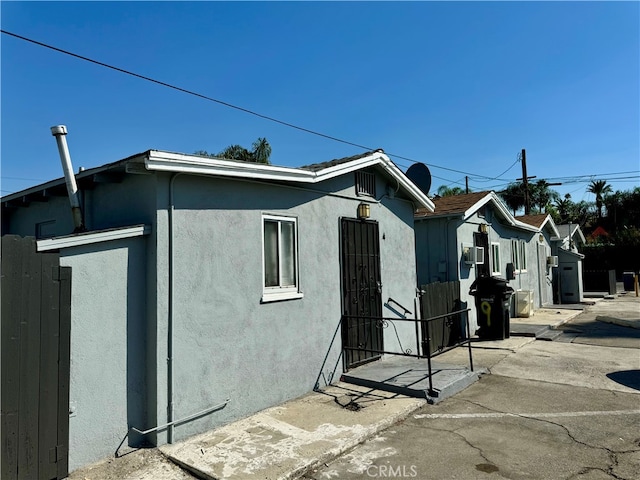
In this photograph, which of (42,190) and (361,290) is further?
(361,290)

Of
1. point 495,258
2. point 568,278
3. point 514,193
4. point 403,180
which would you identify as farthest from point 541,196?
point 403,180

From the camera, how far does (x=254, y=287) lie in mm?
5730

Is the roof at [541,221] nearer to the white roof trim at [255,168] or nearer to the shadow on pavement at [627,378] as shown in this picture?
the shadow on pavement at [627,378]

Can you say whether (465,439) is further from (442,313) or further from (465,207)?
(465,207)

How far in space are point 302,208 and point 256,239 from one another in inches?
43.7

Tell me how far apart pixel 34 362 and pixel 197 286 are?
1.77m

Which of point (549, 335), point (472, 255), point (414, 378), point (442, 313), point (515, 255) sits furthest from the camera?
point (515, 255)

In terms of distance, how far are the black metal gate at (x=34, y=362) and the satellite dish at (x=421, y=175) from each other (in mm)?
8221

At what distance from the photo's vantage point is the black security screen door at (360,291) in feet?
24.0

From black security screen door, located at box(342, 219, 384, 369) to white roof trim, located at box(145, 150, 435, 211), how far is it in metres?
1.02

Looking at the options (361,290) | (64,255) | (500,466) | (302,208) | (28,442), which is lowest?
(500,466)

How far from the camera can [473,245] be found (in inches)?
476

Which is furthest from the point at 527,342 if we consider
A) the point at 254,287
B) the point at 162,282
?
the point at 162,282

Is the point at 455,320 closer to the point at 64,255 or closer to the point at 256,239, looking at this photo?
the point at 256,239
